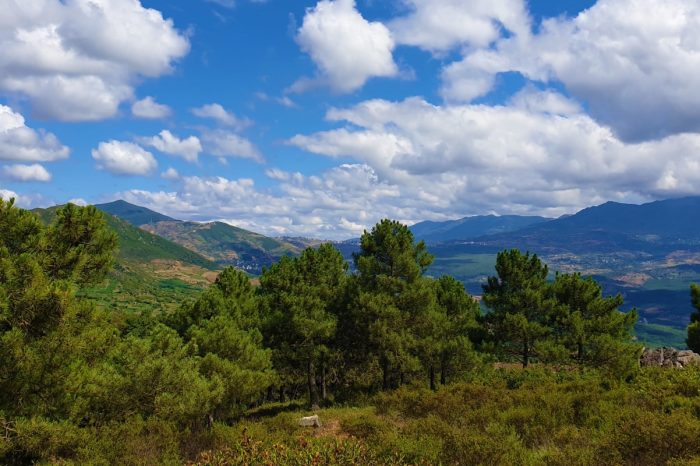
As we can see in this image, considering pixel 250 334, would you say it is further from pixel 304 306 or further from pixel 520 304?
pixel 520 304

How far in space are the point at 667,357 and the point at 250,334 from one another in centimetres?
3146

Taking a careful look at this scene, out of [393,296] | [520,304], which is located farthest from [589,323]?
[393,296]

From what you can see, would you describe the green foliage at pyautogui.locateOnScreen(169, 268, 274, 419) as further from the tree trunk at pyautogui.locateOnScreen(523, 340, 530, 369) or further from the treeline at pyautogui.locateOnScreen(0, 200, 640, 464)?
the tree trunk at pyautogui.locateOnScreen(523, 340, 530, 369)

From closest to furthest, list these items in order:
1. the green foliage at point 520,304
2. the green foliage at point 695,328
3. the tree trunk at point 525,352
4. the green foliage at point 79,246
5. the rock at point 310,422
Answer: the green foliage at point 79,246 → the rock at point 310,422 → the green foliage at point 520,304 → the tree trunk at point 525,352 → the green foliage at point 695,328

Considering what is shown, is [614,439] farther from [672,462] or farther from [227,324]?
[227,324]

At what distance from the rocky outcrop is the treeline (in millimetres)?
2585

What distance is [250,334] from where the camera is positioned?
26.5 metres

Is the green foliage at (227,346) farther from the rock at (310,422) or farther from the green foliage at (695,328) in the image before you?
the green foliage at (695,328)

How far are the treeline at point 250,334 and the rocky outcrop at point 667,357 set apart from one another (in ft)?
8.48

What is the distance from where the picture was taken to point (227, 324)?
24.7m

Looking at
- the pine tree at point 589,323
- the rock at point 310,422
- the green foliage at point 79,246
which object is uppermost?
the green foliage at point 79,246

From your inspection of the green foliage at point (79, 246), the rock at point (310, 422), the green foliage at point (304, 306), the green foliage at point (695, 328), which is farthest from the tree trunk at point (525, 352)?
the green foliage at point (79, 246)

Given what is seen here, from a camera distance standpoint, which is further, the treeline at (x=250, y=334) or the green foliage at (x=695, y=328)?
the green foliage at (x=695, y=328)

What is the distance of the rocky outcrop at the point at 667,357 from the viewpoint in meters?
31.5
